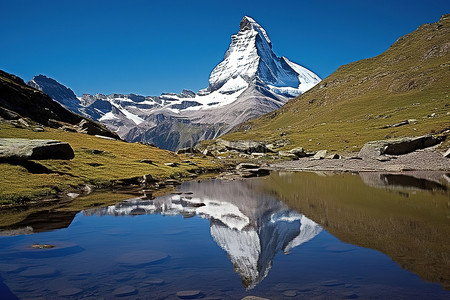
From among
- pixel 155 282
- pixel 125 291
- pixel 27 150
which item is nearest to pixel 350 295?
pixel 155 282

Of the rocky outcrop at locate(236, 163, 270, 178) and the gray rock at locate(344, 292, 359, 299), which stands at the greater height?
the rocky outcrop at locate(236, 163, 270, 178)

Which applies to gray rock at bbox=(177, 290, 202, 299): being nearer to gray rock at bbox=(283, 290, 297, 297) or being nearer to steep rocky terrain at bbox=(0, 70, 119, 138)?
gray rock at bbox=(283, 290, 297, 297)

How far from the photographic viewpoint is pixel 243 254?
2083 cm

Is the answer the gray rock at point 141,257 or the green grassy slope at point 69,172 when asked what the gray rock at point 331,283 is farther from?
the green grassy slope at point 69,172

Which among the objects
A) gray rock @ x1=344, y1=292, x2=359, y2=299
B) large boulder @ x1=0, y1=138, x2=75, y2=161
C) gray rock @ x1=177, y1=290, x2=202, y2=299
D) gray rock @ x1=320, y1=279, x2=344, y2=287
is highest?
large boulder @ x1=0, y1=138, x2=75, y2=161

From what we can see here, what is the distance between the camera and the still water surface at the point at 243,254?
14742mm

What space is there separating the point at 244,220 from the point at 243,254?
10.6 meters

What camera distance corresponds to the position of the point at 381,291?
45.8ft

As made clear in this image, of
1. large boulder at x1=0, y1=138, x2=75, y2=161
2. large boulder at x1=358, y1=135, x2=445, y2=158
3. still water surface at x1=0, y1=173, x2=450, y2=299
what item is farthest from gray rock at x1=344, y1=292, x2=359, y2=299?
large boulder at x1=358, y1=135, x2=445, y2=158

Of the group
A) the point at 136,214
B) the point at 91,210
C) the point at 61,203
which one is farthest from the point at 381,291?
the point at 61,203

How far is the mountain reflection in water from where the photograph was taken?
20016mm

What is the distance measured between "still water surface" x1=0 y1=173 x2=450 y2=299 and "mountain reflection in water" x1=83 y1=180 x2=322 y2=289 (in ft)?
0.37

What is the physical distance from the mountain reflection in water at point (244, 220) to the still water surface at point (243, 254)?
4.4 inches

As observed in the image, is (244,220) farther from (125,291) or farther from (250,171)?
(250,171)
